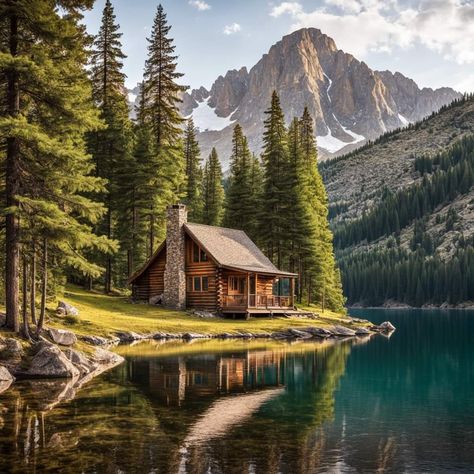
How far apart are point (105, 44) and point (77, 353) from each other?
39261mm

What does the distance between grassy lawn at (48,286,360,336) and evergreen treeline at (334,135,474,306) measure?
88.7 m

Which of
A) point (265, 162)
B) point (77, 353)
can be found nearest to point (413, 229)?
point (265, 162)

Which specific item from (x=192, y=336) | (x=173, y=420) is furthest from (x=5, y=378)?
(x=192, y=336)

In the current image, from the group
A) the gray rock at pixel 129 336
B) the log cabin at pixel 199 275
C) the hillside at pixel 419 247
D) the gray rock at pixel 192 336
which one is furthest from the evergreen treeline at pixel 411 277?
the gray rock at pixel 129 336

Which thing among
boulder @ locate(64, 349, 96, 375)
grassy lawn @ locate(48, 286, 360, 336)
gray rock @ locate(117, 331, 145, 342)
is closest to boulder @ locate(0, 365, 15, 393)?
boulder @ locate(64, 349, 96, 375)

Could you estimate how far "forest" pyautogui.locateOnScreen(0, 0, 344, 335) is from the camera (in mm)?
23578

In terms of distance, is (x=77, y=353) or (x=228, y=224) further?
(x=228, y=224)

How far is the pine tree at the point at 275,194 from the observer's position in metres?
59.0

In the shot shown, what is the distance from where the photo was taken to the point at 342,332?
45.9m

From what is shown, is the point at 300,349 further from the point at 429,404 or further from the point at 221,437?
the point at 221,437

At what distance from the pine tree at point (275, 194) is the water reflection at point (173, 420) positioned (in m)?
35.0

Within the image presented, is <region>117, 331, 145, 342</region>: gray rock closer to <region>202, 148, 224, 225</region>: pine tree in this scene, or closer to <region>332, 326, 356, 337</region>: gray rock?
<region>332, 326, 356, 337</region>: gray rock

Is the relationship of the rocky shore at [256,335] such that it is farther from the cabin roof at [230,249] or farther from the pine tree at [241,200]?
the pine tree at [241,200]

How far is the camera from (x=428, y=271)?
13600 cm
